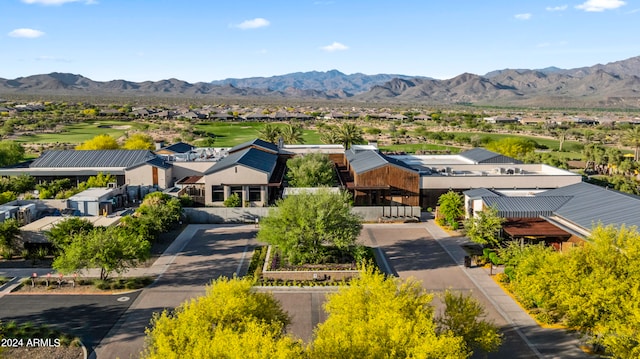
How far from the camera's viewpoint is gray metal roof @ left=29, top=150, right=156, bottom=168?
65.7m

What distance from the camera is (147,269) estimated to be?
36.0 m

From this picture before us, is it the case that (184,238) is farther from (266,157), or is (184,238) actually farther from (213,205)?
(266,157)

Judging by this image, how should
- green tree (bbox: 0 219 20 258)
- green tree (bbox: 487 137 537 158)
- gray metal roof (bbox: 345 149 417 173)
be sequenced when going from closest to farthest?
green tree (bbox: 0 219 20 258) → gray metal roof (bbox: 345 149 417 173) → green tree (bbox: 487 137 537 158)

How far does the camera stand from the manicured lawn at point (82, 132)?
112m

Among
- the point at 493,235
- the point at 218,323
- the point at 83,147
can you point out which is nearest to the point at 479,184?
the point at 493,235

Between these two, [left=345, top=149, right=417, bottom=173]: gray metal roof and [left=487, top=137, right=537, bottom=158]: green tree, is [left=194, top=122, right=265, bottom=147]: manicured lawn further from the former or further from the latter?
[left=487, top=137, right=537, bottom=158]: green tree

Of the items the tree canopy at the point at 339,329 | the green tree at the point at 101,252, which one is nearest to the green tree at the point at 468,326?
the tree canopy at the point at 339,329

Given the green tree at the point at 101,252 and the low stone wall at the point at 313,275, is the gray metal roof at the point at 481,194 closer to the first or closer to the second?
the low stone wall at the point at 313,275

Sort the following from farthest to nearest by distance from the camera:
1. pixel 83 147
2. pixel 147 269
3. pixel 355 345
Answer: pixel 83 147 < pixel 147 269 < pixel 355 345

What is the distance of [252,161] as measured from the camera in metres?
56.8

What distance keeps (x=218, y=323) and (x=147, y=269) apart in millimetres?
18489

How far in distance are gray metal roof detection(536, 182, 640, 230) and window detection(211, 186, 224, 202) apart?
3262cm

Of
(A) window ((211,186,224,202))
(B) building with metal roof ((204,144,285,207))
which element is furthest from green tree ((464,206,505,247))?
(A) window ((211,186,224,202))

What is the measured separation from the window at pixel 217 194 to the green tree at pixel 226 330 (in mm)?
32914
